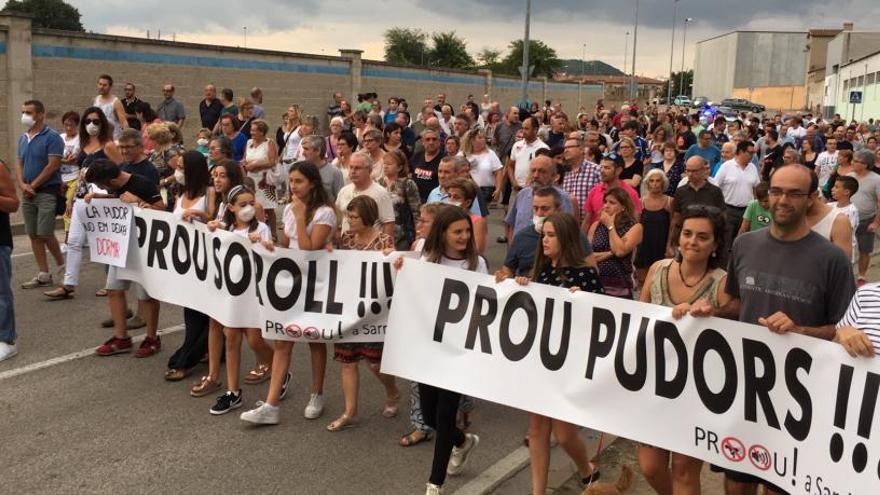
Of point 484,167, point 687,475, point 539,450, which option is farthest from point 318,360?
point 484,167

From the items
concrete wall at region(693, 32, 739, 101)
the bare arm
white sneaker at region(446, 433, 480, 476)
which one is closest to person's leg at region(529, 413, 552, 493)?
white sneaker at region(446, 433, 480, 476)

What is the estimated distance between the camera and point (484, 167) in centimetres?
1038

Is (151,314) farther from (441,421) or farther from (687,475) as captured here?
(687,475)

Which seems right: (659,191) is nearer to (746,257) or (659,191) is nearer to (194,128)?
(746,257)

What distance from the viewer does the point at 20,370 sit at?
626 cm

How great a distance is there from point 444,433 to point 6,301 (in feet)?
13.2

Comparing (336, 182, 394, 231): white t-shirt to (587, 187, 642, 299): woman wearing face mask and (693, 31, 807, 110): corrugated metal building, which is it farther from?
(693, 31, 807, 110): corrugated metal building

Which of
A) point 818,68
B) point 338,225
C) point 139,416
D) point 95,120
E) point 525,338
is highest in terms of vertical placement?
point 818,68

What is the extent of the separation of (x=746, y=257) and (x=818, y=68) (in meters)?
96.2

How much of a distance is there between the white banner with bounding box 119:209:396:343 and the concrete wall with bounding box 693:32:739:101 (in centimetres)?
10878

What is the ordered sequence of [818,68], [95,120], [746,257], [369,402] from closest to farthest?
[746,257] → [369,402] → [95,120] → [818,68]

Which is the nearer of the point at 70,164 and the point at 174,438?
the point at 174,438

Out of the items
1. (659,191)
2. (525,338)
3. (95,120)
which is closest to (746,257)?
(525,338)

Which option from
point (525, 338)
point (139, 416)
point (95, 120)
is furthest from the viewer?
point (95, 120)
